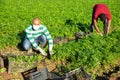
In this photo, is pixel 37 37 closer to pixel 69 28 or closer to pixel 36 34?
pixel 36 34

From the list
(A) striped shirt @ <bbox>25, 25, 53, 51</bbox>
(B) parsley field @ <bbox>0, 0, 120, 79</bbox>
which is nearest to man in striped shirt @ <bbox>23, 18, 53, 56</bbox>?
(A) striped shirt @ <bbox>25, 25, 53, 51</bbox>

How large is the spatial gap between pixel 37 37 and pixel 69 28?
226cm

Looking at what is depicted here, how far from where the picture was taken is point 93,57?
829cm

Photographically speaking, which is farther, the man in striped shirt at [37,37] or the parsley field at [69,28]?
the man in striped shirt at [37,37]

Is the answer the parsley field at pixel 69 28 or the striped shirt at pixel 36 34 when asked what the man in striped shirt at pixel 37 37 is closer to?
the striped shirt at pixel 36 34

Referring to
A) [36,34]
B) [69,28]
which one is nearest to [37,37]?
[36,34]

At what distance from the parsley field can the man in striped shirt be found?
0.39m

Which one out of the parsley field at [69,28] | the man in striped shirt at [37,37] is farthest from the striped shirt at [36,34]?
the parsley field at [69,28]

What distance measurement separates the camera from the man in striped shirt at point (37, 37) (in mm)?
9078

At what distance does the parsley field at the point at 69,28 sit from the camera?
28.3 feet

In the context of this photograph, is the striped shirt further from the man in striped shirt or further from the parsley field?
the parsley field

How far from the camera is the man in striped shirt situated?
9078 millimetres

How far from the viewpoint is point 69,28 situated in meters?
11.6

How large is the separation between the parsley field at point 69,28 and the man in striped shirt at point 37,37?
39 cm
